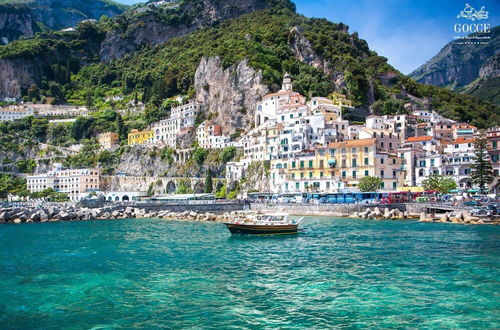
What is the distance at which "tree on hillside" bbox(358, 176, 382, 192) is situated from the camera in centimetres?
6225

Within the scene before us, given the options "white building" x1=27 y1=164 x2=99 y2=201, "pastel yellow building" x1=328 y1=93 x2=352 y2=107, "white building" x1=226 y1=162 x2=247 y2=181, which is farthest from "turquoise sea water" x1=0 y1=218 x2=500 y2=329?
A: "white building" x1=27 y1=164 x2=99 y2=201

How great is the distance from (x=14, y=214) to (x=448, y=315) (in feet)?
190

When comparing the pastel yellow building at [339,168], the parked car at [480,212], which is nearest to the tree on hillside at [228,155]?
the pastel yellow building at [339,168]

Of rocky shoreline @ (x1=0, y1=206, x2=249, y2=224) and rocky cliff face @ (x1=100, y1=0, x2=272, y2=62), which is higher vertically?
rocky cliff face @ (x1=100, y1=0, x2=272, y2=62)

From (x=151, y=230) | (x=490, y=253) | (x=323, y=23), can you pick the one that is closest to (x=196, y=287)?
(x=490, y=253)

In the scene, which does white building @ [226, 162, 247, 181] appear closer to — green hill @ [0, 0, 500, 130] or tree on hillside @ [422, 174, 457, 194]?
green hill @ [0, 0, 500, 130]

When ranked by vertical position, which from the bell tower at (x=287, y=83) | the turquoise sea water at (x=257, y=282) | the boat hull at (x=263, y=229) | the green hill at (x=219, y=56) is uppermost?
the green hill at (x=219, y=56)

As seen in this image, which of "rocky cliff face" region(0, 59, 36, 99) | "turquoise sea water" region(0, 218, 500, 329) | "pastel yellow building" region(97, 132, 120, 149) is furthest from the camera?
"rocky cliff face" region(0, 59, 36, 99)

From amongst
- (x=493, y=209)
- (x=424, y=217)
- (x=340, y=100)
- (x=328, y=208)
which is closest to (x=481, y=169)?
(x=493, y=209)

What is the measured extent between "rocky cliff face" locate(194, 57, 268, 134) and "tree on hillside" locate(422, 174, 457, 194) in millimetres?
40011

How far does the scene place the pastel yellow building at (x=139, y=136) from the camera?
108750 mm

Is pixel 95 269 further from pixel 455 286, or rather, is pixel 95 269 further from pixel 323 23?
pixel 323 23

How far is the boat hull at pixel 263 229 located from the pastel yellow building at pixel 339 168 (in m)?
28.3

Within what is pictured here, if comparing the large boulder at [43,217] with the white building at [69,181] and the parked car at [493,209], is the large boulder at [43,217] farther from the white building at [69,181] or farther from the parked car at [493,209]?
the parked car at [493,209]
